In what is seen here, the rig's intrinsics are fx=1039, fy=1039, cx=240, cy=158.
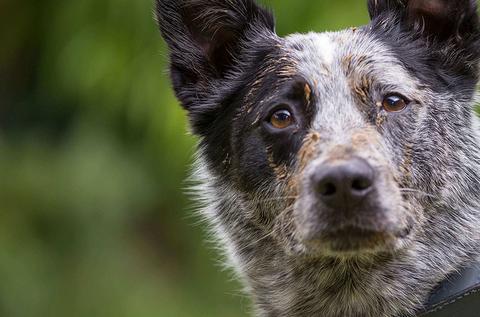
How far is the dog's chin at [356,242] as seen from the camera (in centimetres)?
400

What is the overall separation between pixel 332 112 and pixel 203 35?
0.93 m

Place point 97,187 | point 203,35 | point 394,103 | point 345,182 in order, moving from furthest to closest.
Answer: point 97,187
point 203,35
point 394,103
point 345,182

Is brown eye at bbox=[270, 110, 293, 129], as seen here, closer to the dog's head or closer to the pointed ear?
the dog's head

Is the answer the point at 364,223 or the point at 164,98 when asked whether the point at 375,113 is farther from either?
the point at 164,98

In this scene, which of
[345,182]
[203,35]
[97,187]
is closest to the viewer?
[345,182]

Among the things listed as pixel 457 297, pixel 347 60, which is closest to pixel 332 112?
pixel 347 60

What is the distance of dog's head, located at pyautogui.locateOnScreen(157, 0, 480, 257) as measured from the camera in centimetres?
403

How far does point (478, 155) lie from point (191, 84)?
139 cm

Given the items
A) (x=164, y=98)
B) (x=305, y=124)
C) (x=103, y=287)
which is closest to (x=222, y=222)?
(x=305, y=124)

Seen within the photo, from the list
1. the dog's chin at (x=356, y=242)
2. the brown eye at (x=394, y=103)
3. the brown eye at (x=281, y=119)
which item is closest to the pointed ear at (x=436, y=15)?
the brown eye at (x=394, y=103)

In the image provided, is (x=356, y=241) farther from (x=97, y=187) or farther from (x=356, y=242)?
(x=97, y=187)

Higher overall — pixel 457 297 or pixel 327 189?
pixel 327 189

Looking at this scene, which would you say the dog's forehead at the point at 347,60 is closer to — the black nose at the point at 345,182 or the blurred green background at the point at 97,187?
the black nose at the point at 345,182

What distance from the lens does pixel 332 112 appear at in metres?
4.32
